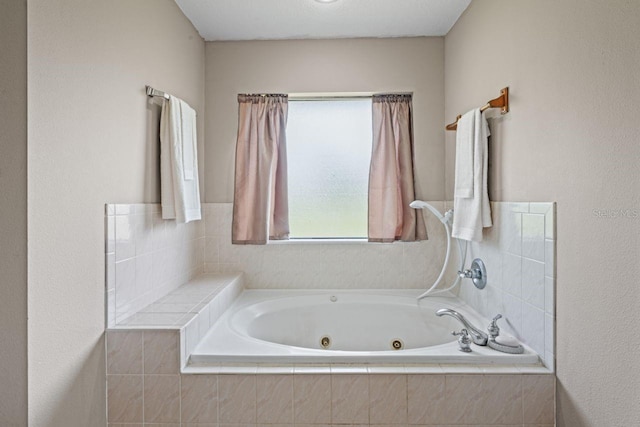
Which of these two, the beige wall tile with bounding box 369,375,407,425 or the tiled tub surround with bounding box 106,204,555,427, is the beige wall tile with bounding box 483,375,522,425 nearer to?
the tiled tub surround with bounding box 106,204,555,427

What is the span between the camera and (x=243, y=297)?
2.58 m

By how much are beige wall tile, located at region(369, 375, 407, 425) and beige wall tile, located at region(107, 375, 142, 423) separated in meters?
0.94

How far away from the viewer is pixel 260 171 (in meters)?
2.69

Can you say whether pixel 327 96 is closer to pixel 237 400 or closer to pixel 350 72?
pixel 350 72

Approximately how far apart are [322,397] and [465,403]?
57 cm

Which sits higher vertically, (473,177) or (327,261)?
(473,177)

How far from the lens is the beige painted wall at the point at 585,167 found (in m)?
1.12

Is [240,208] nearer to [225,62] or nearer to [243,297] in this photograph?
[243,297]

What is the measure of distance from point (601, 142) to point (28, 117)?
1.78 m

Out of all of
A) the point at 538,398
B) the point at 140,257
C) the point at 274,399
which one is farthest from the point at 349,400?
the point at 140,257

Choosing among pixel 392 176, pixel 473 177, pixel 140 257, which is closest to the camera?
pixel 140 257

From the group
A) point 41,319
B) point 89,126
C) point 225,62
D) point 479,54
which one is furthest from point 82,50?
point 479,54

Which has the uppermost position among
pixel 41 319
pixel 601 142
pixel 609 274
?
pixel 601 142

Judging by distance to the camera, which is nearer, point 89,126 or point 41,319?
point 41,319
